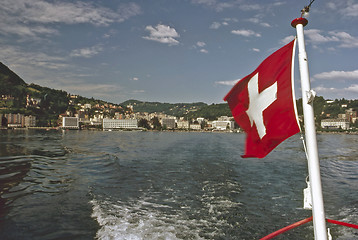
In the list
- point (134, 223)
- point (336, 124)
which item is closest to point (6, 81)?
point (134, 223)

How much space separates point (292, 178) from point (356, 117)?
18983 centimetres

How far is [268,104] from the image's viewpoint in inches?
103

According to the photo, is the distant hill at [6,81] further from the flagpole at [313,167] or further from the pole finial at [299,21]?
A: the flagpole at [313,167]

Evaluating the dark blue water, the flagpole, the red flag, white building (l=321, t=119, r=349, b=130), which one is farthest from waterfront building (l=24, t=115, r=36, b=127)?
white building (l=321, t=119, r=349, b=130)

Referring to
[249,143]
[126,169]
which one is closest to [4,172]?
[126,169]

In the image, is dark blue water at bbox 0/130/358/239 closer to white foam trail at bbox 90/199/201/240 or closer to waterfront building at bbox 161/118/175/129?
white foam trail at bbox 90/199/201/240

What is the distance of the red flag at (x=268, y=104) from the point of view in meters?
2.44

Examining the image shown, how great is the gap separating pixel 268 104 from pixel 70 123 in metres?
174

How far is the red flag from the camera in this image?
2.44m

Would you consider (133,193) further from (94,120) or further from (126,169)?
(94,120)

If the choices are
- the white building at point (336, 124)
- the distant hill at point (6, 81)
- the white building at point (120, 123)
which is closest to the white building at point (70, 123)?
the white building at point (120, 123)

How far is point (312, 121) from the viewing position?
6.86 feet

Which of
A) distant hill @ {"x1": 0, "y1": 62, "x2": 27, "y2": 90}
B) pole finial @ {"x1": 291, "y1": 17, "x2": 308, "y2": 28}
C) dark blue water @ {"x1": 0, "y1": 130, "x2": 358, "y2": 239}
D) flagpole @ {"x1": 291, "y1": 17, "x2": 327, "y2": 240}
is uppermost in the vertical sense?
distant hill @ {"x1": 0, "y1": 62, "x2": 27, "y2": 90}

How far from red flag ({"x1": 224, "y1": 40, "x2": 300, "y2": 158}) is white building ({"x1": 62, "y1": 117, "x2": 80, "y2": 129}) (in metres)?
170
